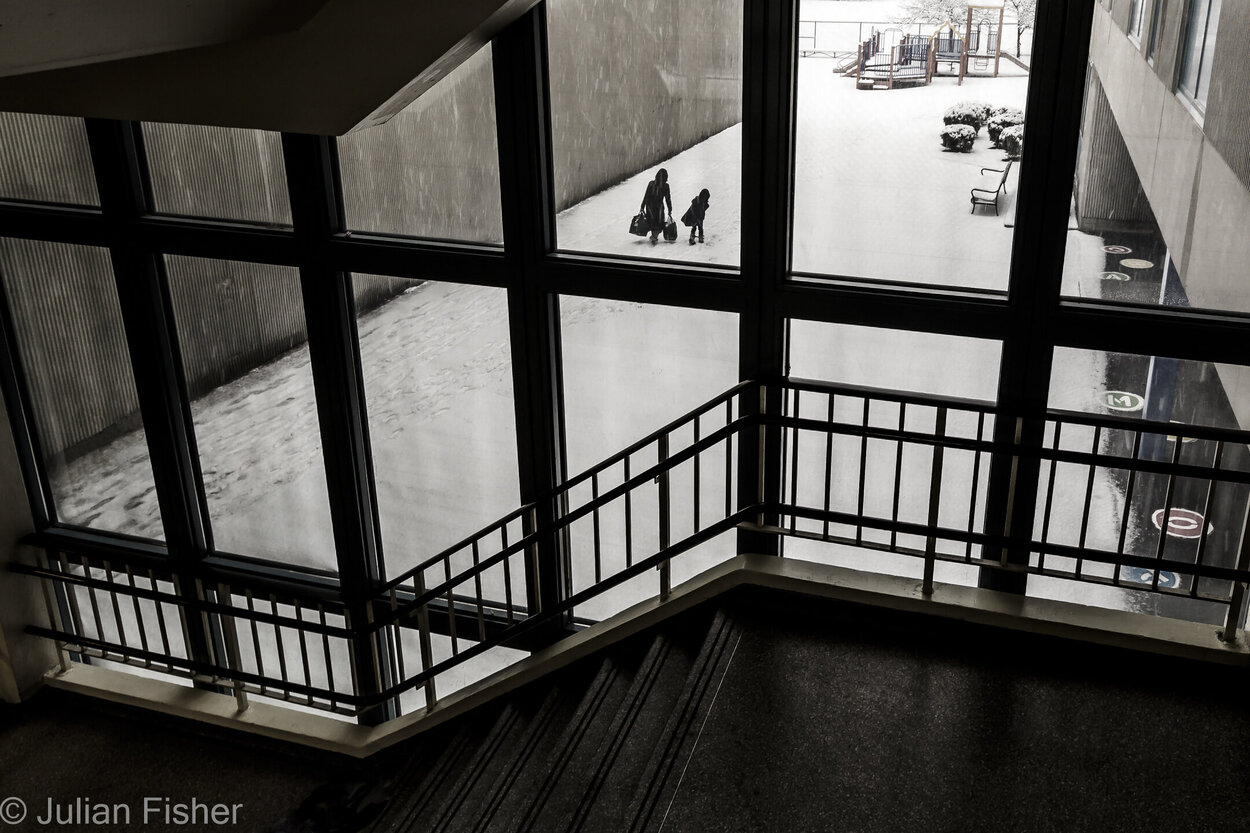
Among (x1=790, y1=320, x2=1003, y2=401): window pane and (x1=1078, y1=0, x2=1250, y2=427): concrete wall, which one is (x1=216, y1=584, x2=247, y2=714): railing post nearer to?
(x1=790, y1=320, x2=1003, y2=401): window pane

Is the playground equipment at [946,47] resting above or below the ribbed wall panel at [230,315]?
above

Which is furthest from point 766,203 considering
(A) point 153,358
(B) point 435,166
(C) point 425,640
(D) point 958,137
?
(A) point 153,358

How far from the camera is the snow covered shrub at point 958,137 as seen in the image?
13.0 feet

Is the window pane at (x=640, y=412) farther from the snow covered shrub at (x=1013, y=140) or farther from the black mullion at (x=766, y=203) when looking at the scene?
the snow covered shrub at (x=1013, y=140)

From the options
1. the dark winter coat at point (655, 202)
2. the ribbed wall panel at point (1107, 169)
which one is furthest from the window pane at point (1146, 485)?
the dark winter coat at point (655, 202)

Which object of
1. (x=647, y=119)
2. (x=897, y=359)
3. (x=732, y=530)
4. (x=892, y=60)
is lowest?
(x=732, y=530)

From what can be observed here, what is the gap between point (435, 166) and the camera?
15.4 ft

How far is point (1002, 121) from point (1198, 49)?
2.11 feet

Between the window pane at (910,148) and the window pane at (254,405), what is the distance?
2.57 meters

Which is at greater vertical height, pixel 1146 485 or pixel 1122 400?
pixel 1122 400

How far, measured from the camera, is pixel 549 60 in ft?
14.5

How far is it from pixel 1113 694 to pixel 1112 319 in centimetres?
132

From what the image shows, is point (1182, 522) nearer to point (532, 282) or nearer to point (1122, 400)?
point (1122, 400)

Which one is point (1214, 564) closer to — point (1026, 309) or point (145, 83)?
point (1026, 309)
